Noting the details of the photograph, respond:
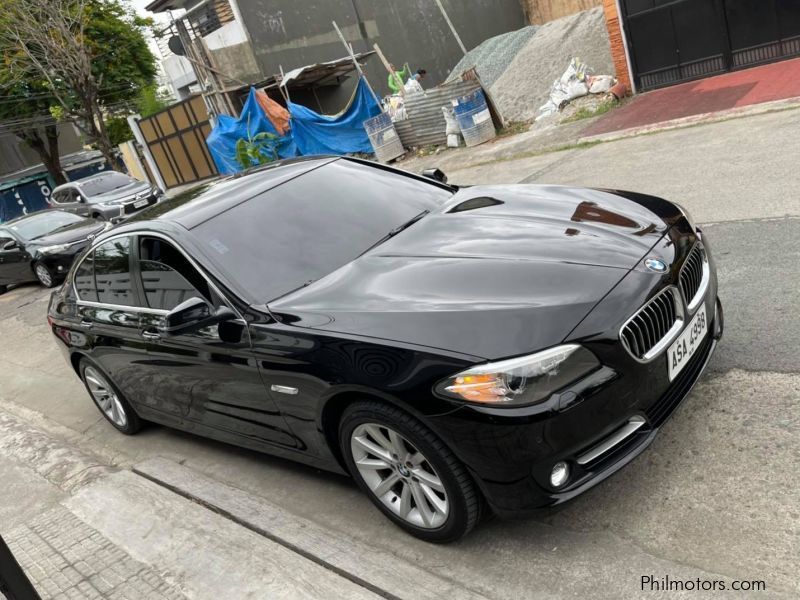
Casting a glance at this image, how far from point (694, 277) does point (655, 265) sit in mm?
366

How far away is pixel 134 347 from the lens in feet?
13.9

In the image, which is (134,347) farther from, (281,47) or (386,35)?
(386,35)

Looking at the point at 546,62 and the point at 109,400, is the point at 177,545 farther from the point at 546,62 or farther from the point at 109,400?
the point at 546,62

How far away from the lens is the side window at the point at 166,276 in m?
3.59

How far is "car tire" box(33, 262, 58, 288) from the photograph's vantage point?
13.0 meters

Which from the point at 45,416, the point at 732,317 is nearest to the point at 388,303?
the point at 732,317

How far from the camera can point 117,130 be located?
4209cm

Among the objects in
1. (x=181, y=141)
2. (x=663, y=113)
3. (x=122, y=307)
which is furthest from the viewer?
(x=181, y=141)

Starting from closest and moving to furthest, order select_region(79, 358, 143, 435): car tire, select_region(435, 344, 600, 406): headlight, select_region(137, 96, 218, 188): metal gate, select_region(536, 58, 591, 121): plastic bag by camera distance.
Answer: select_region(435, 344, 600, 406): headlight, select_region(79, 358, 143, 435): car tire, select_region(536, 58, 591, 121): plastic bag, select_region(137, 96, 218, 188): metal gate

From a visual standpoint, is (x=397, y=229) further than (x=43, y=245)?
No

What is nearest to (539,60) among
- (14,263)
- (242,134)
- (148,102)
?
(242,134)

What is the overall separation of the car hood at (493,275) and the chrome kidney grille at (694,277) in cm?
19

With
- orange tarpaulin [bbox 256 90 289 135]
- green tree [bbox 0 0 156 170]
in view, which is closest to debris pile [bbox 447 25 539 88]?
orange tarpaulin [bbox 256 90 289 135]

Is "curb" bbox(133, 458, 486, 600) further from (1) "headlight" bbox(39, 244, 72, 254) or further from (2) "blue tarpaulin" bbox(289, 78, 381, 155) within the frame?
(2) "blue tarpaulin" bbox(289, 78, 381, 155)
